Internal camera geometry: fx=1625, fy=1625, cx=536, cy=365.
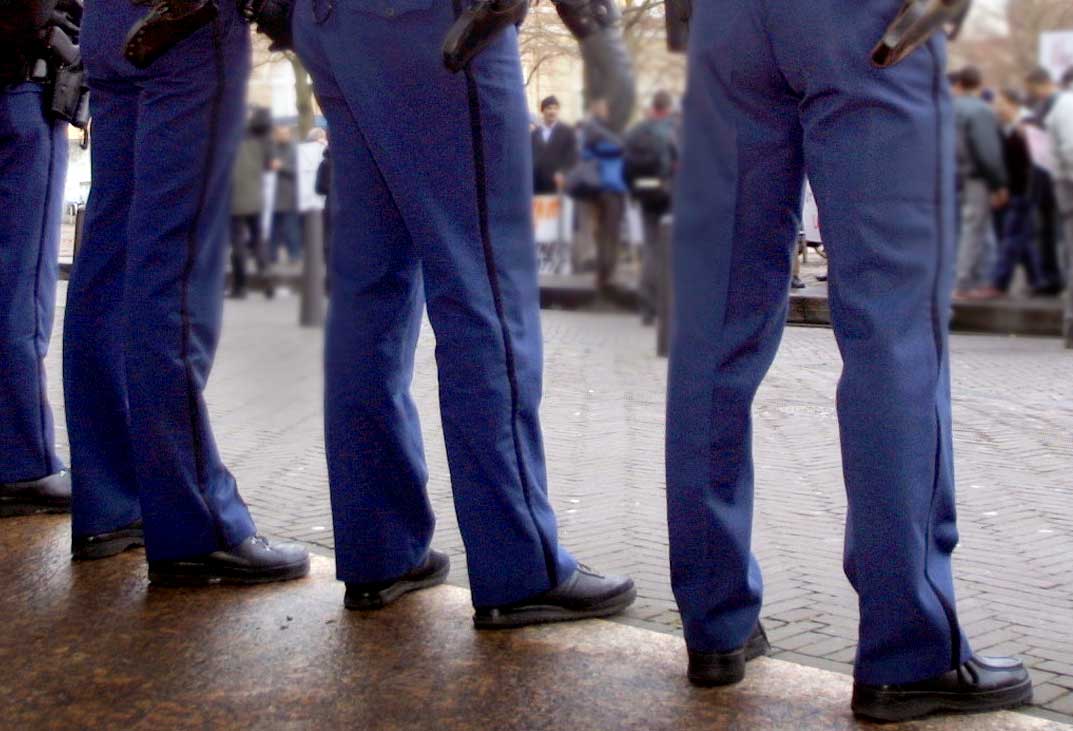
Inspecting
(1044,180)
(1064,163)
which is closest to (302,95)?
(1064,163)

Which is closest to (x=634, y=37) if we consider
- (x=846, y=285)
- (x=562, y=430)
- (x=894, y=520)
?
(x=846, y=285)

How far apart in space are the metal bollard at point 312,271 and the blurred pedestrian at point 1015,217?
1.89 m

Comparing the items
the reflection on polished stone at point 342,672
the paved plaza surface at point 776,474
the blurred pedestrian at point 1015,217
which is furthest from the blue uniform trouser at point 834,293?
the blurred pedestrian at point 1015,217

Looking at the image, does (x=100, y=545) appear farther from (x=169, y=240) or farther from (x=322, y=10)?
(x=322, y=10)

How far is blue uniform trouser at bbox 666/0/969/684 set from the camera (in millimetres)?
2393

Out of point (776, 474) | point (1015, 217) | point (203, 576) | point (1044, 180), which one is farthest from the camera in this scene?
point (1044, 180)

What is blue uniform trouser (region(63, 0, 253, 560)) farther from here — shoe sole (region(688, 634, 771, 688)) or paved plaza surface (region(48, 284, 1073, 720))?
shoe sole (region(688, 634, 771, 688))

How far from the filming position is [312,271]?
3.44m

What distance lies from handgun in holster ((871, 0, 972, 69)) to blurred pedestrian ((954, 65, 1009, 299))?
0.22 metres

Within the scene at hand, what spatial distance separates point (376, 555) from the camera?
10.6 feet

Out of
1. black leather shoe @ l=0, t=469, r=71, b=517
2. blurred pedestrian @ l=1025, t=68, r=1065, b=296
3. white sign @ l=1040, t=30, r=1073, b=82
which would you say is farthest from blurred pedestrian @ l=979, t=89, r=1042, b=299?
black leather shoe @ l=0, t=469, r=71, b=517

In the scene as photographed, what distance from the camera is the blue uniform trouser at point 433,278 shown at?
2945 mm

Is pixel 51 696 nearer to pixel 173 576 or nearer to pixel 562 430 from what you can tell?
pixel 173 576

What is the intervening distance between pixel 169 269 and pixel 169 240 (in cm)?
6
